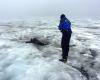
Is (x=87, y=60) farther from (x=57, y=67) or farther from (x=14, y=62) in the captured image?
(x=14, y=62)

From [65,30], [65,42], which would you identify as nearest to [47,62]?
[65,42]

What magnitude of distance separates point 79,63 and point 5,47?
3711mm

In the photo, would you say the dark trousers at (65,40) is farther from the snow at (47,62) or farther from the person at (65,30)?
the snow at (47,62)

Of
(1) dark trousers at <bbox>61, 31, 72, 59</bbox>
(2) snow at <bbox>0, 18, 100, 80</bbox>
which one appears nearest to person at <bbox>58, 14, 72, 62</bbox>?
(1) dark trousers at <bbox>61, 31, 72, 59</bbox>

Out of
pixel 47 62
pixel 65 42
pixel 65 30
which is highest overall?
pixel 65 30

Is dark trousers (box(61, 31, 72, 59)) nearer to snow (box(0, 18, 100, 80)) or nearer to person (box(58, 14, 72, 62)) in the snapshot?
person (box(58, 14, 72, 62))

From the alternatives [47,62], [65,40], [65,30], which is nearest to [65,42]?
[65,40]

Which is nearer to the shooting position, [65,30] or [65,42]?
[65,30]

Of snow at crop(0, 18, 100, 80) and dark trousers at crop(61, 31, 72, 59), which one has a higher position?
dark trousers at crop(61, 31, 72, 59)

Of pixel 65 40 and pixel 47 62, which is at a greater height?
pixel 65 40

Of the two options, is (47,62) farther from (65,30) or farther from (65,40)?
(65,30)

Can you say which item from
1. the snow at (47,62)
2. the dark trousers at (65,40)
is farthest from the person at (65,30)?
the snow at (47,62)

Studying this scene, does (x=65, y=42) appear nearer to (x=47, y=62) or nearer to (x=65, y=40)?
(x=65, y=40)

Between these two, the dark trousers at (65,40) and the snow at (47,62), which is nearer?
the snow at (47,62)
